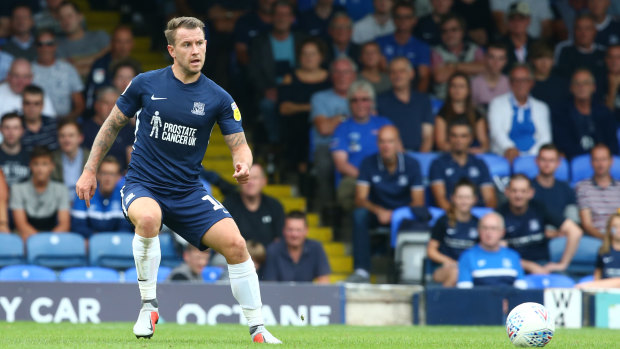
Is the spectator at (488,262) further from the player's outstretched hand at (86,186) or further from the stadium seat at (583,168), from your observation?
the player's outstretched hand at (86,186)

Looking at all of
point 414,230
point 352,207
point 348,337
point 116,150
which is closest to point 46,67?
point 116,150

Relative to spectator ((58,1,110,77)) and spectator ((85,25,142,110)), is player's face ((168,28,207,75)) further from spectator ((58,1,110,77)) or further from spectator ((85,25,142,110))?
spectator ((58,1,110,77))

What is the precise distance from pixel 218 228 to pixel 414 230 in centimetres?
556

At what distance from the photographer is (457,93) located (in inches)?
543

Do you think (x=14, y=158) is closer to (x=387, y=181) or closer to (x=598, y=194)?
(x=387, y=181)

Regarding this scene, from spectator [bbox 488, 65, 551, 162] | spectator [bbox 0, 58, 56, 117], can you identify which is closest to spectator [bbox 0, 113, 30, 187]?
spectator [bbox 0, 58, 56, 117]

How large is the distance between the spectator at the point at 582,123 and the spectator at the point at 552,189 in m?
1.32

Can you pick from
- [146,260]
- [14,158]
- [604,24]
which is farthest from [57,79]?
[604,24]

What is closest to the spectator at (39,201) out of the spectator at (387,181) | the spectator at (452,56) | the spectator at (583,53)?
the spectator at (387,181)

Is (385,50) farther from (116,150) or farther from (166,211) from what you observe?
(166,211)

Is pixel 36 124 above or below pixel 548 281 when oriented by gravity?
above

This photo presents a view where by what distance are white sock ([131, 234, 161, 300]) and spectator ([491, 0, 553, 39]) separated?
9691 mm

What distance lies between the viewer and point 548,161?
13258mm

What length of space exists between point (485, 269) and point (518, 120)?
320 cm
